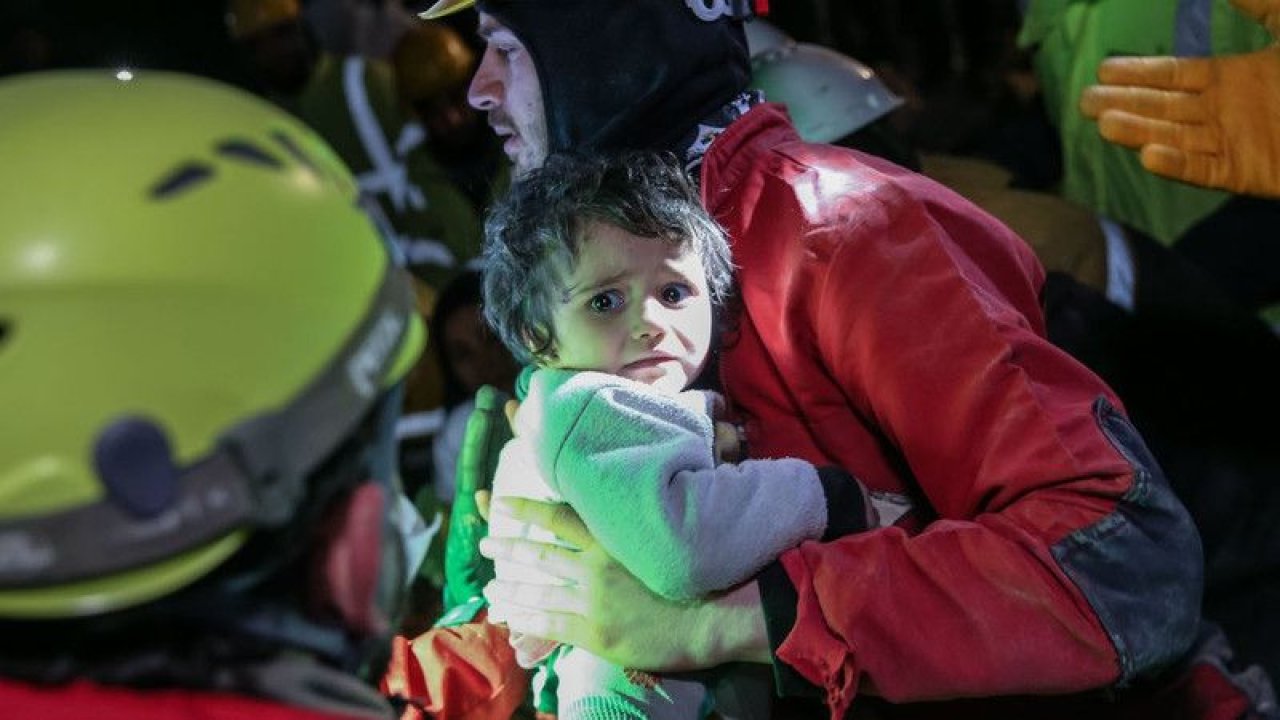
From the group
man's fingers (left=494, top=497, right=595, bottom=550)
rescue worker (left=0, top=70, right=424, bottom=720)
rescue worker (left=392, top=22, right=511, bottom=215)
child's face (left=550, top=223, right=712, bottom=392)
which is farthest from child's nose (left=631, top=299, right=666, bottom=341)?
rescue worker (left=392, top=22, right=511, bottom=215)

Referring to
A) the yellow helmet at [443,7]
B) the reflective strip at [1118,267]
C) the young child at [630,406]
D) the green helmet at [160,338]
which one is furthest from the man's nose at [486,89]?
the reflective strip at [1118,267]

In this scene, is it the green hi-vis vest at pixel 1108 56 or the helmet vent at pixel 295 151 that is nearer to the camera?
the helmet vent at pixel 295 151

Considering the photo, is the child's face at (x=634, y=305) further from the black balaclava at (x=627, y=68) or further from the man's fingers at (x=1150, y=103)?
the man's fingers at (x=1150, y=103)

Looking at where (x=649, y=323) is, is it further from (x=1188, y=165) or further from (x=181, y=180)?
(x=1188, y=165)

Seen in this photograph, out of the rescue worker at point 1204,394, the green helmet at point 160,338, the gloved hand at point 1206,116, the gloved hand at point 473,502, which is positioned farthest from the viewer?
the rescue worker at point 1204,394

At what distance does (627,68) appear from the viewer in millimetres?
2748

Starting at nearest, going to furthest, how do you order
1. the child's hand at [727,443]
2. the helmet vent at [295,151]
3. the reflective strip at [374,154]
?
the helmet vent at [295,151], the child's hand at [727,443], the reflective strip at [374,154]

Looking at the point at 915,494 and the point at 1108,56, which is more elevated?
the point at 915,494

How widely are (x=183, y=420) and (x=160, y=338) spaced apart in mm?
85

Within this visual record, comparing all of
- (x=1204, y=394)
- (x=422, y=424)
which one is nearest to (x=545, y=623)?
(x=1204, y=394)

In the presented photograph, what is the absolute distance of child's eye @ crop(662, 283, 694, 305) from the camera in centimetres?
238

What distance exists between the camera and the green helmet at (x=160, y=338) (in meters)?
1.50

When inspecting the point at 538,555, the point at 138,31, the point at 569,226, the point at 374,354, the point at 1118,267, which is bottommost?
the point at 138,31

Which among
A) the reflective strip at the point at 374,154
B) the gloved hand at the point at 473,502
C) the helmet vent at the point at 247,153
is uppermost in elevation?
the helmet vent at the point at 247,153
